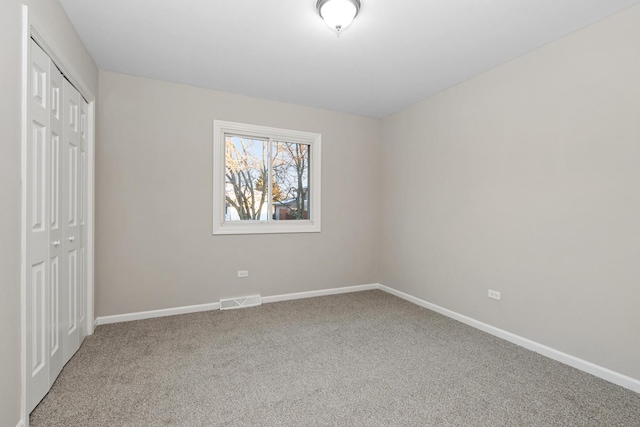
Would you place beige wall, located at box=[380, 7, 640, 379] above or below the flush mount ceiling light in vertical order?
below

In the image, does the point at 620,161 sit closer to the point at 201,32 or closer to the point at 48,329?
the point at 201,32

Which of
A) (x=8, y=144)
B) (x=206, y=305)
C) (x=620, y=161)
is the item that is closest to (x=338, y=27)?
(x=8, y=144)

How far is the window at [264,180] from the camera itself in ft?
12.5

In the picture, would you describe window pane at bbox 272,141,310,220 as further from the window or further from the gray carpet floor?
the gray carpet floor

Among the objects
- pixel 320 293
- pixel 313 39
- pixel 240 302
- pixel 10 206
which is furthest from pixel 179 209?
pixel 313 39

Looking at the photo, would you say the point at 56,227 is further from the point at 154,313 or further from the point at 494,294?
the point at 494,294

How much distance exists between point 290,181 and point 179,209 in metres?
1.50

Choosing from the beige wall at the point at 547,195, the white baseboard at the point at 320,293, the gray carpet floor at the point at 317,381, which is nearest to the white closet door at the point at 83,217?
the gray carpet floor at the point at 317,381

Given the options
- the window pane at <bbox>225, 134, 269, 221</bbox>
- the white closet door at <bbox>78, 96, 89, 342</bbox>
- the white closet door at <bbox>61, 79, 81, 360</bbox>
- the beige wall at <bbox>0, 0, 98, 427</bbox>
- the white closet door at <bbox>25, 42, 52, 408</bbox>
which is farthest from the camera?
the window pane at <bbox>225, 134, 269, 221</bbox>

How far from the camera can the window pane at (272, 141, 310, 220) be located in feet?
14.0

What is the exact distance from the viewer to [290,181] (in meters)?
4.38

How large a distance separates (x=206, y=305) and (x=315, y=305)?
1.32 meters

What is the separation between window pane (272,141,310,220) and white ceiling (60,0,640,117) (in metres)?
0.92

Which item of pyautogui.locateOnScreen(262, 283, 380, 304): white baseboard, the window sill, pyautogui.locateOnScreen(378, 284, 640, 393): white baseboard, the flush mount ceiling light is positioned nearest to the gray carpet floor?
pyautogui.locateOnScreen(378, 284, 640, 393): white baseboard
